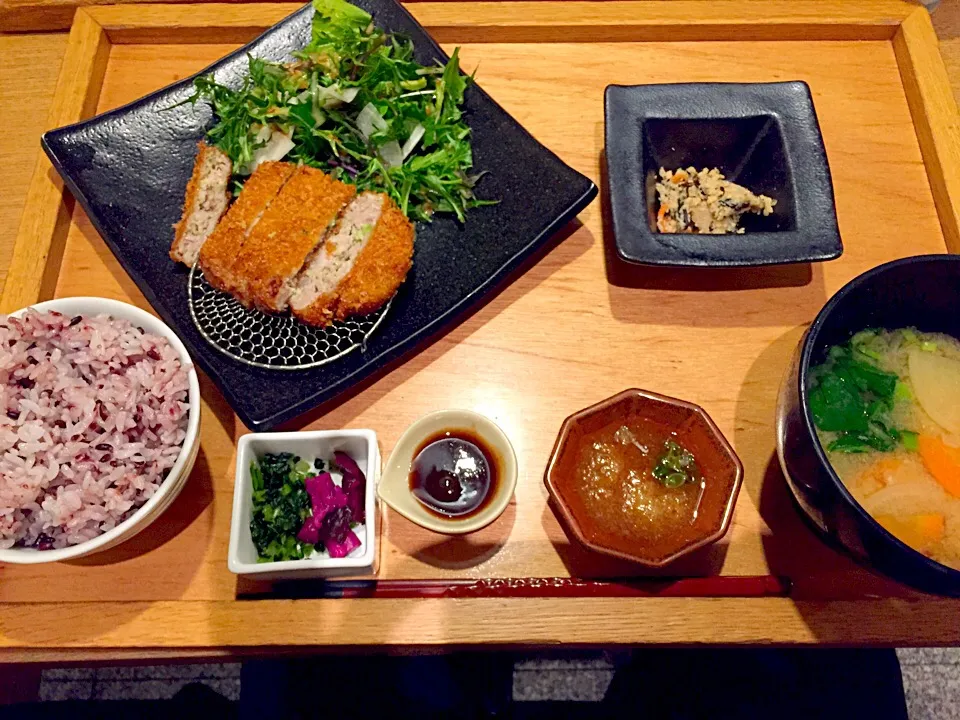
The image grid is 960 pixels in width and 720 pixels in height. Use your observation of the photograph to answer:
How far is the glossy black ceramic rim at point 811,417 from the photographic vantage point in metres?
1.17

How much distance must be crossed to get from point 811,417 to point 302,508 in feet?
3.64

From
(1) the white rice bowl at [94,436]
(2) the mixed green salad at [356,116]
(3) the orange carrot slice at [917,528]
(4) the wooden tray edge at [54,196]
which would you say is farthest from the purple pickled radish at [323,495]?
(3) the orange carrot slice at [917,528]

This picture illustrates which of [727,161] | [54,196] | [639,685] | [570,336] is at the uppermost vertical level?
[727,161]

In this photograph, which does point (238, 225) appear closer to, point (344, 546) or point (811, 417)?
point (344, 546)

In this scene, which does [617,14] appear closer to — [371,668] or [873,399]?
[873,399]

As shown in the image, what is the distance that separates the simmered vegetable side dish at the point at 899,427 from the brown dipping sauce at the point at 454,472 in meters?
0.73

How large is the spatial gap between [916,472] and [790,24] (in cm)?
154

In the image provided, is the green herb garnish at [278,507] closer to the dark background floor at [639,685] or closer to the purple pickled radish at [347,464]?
the purple pickled radish at [347,464]

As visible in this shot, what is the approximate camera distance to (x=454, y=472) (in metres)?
1.62

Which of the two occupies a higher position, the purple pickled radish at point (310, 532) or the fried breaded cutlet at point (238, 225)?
the fried breaded cutlet at point (238, 225)

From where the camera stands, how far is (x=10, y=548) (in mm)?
1365

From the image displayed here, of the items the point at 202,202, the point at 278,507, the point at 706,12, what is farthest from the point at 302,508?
the point at 706,12

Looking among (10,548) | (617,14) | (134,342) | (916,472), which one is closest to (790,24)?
(617,14)

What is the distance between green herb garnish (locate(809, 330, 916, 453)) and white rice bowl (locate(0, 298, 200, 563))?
138cm
